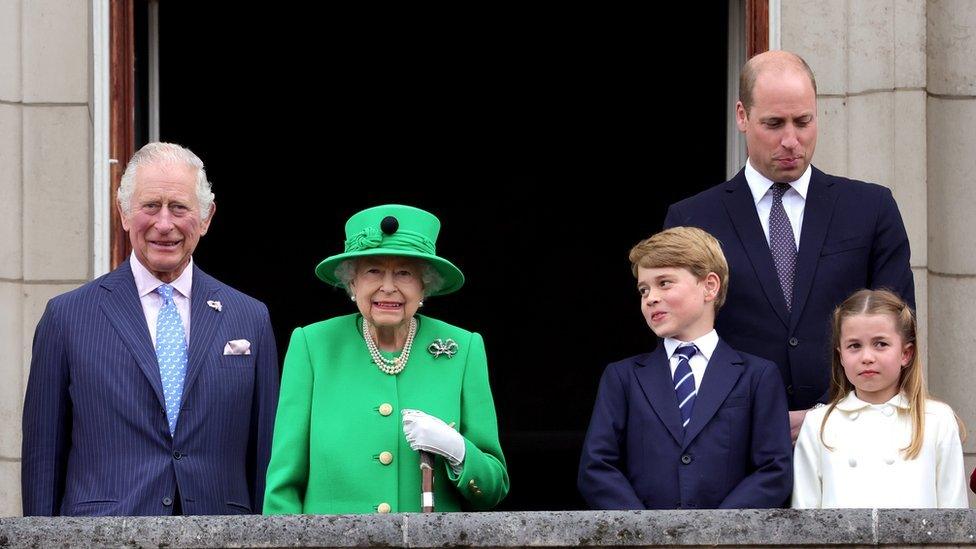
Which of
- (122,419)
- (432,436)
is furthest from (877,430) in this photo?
(122,419)

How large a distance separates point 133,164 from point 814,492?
2.09 m

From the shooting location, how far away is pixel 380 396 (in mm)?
4961

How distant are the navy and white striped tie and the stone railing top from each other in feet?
2.15

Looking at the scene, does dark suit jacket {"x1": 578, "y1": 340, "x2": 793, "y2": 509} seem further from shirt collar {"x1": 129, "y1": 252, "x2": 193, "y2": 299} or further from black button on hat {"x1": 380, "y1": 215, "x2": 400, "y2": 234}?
shirt collar {"x1": 129, "y1": 252, "x2": 193, "y2": 299}

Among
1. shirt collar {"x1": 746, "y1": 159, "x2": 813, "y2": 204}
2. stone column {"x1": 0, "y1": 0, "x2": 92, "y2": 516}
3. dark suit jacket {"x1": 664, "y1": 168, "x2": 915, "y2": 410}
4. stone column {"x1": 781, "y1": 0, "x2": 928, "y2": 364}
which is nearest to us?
dark suit jacket {"x1": 664, "y1": 168, "x2": 915, "y2": 410}

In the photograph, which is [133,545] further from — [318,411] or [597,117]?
[597,117]

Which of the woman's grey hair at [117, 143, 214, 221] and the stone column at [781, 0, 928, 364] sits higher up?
the stone column at [781, 0, 928, 364]

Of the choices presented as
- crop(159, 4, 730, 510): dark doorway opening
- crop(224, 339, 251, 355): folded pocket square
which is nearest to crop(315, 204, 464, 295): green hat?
crop(224, 339, 251, 355): folded pocket square

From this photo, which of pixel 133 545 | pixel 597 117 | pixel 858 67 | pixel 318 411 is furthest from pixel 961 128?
pixel 597 117

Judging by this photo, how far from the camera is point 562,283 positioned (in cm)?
1410

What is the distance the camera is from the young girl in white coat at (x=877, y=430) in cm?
495

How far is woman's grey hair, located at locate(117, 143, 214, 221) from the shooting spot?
5.12m

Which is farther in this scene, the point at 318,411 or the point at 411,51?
the point at 411,51

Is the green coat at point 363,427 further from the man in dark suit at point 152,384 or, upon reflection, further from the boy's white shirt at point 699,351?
the boy's white shirt at point 699,351
